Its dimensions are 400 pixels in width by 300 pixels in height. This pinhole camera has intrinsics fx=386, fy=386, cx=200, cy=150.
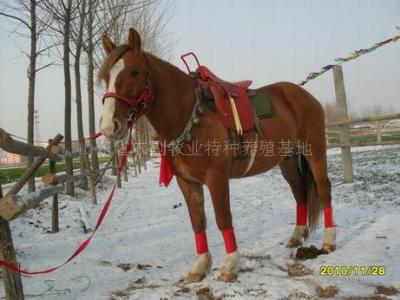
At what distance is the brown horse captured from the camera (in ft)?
9.37

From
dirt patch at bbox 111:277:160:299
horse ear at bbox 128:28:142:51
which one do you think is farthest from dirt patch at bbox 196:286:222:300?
horse ear at bbox 128:28:142:51

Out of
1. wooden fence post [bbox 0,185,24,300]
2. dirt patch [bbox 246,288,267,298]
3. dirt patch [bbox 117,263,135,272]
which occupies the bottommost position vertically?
dirt patch [bbox 246,288,267,298]

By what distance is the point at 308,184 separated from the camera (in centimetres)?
459

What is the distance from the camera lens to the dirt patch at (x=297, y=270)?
3.34m

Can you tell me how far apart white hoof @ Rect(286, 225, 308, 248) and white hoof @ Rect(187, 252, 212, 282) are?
3.68 feet

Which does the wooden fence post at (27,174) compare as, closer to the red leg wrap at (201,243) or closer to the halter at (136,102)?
the halter at (136,102)

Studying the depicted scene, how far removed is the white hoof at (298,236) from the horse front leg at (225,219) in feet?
3.46

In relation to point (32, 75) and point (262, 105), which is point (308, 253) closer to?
point (262, 105)

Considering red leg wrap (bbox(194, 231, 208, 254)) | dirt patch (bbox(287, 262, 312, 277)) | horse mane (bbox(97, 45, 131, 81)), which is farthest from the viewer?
red leg wrap (bbox(194, 231, 208, 254))

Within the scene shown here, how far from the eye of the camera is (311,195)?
4512 millimetres

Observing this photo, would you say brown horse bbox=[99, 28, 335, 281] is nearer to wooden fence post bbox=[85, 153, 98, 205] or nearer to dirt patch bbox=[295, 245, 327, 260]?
dirt patch bbox=[295, 245, 327, 260]

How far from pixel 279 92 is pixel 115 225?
333cm
